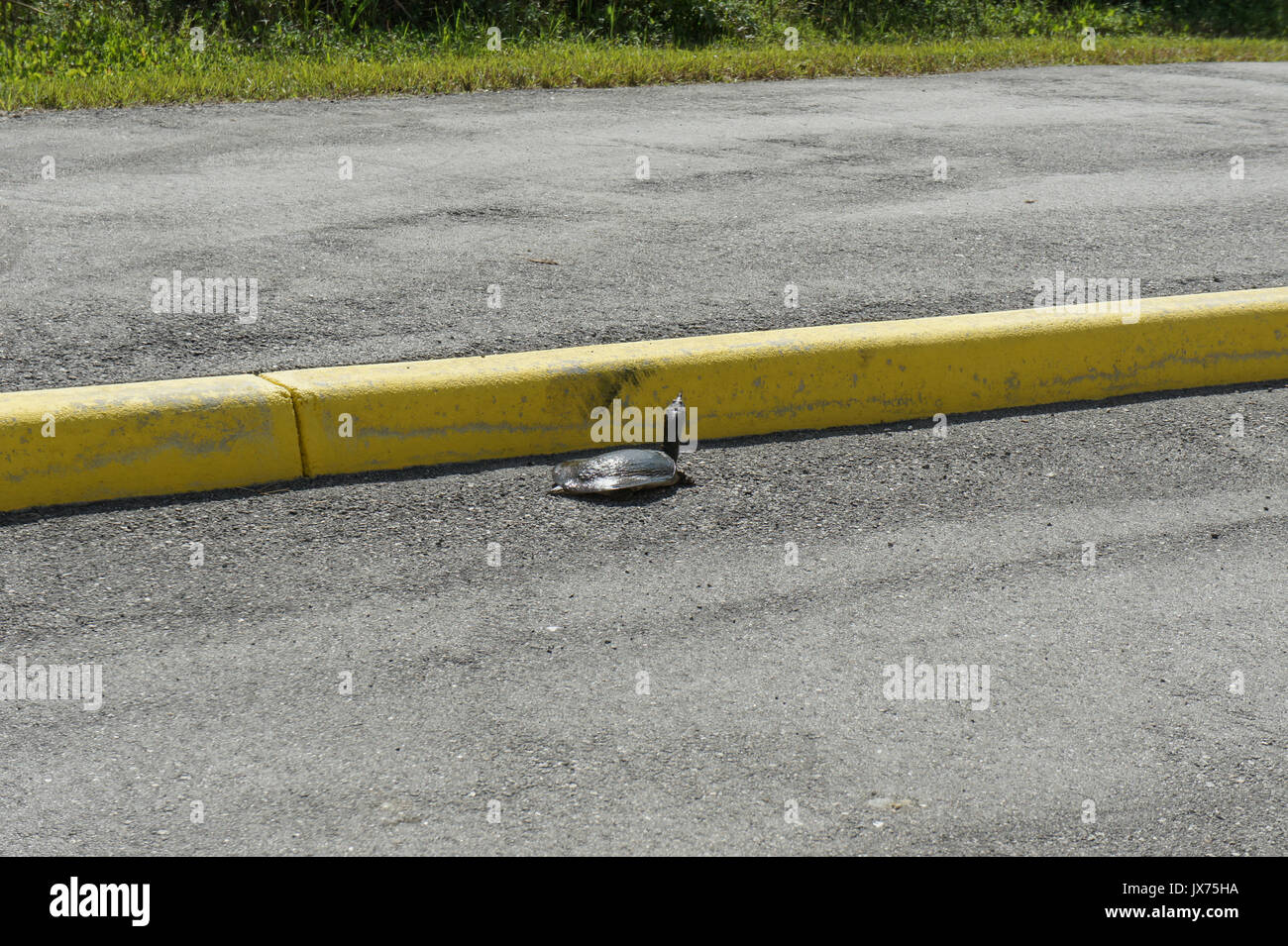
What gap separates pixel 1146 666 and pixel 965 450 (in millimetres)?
1349

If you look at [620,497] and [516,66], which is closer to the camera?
[620,497]

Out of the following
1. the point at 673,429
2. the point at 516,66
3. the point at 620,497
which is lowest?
the point at 620,497

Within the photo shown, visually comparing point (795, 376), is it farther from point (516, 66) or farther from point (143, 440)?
point (516, 66)

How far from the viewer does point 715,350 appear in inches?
176

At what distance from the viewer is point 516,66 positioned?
930cm

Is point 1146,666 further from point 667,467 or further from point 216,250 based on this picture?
point 216,250

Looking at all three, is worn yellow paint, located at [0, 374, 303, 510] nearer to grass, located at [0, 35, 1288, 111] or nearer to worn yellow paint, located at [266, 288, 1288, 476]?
worn yellow paint, located at [266, 288, 1288, 476]

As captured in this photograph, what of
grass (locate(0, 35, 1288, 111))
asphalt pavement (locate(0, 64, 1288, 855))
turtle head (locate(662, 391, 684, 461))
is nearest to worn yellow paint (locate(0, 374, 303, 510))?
asphalt pavement (locate(0, 64, 1288, 855))

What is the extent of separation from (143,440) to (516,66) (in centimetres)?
614

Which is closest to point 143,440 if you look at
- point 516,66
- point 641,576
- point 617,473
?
point 617,473

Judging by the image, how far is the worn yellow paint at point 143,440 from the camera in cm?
381

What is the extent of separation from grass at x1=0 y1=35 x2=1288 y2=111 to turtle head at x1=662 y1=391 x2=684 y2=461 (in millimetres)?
5289

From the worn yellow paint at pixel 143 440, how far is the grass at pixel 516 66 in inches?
191

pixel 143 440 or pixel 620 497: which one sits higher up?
pixel 143 440
